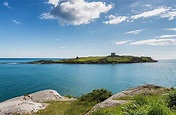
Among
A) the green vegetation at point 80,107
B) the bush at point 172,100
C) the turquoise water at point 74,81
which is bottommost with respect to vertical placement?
the turquoise water at point 74,81

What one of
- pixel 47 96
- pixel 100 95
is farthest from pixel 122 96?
pixel 47 96

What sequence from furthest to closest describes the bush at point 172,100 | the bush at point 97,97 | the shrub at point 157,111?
the bush at point 97,97
the bush at point 172,100
the shrub at point 157,111

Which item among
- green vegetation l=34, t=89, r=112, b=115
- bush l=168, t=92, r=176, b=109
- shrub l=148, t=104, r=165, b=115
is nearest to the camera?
shrub l=148, t=104, r=165, b=115

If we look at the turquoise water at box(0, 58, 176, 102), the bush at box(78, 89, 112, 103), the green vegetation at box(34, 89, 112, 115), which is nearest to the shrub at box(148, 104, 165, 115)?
the green vegetation at box(34, 89, 112, 115)

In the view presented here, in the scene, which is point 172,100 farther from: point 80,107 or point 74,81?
point 74,81

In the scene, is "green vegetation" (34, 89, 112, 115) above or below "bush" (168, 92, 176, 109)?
below

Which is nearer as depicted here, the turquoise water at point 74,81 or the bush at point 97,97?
the bush at point 97,97

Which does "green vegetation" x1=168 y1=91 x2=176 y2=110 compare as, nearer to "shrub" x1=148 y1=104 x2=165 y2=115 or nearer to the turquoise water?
"shrub" x1=148 y1=104 x2=165 y2=115

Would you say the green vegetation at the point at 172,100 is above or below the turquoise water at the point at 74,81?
above

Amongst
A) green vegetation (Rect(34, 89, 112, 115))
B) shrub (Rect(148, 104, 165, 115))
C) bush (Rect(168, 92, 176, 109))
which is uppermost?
shrub (Rect(148, 104, 165, 115))

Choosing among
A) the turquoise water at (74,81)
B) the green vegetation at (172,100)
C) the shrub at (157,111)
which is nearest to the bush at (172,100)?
the green vegetation at (172,100)

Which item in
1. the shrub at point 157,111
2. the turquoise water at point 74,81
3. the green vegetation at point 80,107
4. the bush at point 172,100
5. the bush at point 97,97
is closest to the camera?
the shrub at point 157,111

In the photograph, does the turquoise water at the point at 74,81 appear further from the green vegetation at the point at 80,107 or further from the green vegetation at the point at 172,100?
the green vegetation at the point at 172,100

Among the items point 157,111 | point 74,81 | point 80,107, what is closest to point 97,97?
point 80,107
